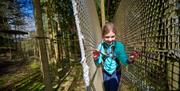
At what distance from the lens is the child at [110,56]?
250 centimetres

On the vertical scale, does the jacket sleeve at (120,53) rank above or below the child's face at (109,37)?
below

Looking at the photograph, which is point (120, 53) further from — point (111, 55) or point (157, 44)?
point (157, 44)

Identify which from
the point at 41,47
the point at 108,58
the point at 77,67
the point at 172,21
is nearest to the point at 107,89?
the point at 108,58

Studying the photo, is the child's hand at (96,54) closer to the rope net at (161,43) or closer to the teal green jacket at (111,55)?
the teal green jacket at (111,55)

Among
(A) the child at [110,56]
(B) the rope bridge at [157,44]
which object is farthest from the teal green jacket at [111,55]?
(B) the rope bridge at [157,44]

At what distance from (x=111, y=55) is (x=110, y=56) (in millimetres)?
13

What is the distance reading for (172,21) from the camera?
203cm

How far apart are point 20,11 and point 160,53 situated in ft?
28.6

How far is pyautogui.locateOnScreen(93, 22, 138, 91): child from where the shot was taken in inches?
98.3

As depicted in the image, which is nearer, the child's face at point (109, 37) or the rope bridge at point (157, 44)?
the rope bridge at point (157, 44)

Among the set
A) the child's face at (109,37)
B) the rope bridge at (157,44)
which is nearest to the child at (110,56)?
the child's face at (109,37)

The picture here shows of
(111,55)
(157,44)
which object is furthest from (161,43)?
(111,55)

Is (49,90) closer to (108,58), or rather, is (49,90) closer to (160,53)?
(108,58)

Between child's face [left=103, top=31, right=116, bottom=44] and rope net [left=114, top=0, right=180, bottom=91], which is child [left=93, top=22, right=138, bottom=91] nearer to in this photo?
child's face [left=103, top=31, right=116, bottom=44]
